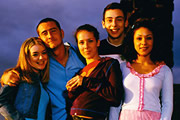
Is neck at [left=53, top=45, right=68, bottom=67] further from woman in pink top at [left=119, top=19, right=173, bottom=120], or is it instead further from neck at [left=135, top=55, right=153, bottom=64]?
neck at [left=135, top=55, right=153, bottom=64]

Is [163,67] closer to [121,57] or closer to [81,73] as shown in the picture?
[121,57]

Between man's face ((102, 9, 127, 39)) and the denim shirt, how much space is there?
63.8 inches

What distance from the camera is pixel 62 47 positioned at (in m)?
3.86

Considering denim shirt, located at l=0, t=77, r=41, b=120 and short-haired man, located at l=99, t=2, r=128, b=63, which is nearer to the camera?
denim shirt, located at l=0, t=77, r=41, b=120

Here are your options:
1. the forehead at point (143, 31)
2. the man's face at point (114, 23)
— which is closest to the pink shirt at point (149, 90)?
the forehead at point (143, 31)

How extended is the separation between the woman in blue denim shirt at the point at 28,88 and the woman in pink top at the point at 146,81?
1232 mm

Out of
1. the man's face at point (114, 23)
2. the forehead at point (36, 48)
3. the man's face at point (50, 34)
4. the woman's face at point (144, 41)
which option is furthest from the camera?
the man's face at point (114, 23)

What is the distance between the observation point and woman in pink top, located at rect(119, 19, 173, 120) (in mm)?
2854

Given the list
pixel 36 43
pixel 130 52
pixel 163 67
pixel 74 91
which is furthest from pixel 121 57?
pixel 36 43

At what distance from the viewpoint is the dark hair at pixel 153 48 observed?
10.4ft

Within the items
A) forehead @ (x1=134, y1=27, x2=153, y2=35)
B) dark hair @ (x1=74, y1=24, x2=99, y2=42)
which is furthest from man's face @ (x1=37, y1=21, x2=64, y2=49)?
forehead @ (x1=134, y1=27, x2=153, y2=35)

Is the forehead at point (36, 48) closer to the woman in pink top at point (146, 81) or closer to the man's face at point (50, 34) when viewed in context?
the man's face at point (50, 34)

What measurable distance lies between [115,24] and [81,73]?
120 centimetres

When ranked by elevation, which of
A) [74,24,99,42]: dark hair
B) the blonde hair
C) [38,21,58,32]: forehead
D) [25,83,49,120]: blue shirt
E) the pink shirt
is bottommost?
[25,83,49,120]: blue shirt
